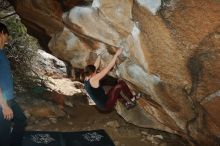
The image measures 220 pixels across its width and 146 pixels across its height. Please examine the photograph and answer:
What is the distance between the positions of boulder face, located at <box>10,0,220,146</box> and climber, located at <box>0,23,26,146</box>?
244 centimetres

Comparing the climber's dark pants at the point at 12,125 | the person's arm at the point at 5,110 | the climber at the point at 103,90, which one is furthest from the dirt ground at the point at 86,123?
the person's arm at the point at 5,110

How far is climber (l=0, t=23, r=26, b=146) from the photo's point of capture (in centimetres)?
538

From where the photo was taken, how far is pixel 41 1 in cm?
972

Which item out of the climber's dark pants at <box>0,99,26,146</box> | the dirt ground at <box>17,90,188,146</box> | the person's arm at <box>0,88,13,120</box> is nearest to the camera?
the person's arm at <box>0,88,13,120</box>

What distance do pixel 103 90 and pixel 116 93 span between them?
14.4 inches

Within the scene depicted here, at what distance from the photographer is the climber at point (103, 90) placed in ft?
22.4

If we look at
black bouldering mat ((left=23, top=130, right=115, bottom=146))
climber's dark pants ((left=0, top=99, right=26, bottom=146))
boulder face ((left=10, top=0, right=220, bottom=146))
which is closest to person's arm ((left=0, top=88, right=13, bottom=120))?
climber's dark pants ((left=0, top=99, right=26, bottom=146))

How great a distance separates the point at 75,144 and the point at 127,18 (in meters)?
2.55

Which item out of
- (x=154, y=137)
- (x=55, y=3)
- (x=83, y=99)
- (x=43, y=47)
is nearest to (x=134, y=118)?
(x=154, y=137)

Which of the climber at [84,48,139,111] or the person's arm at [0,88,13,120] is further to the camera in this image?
the climber at [84,48,139,111]

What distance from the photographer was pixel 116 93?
742 centimetres

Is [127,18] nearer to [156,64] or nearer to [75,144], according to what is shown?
[156,64]

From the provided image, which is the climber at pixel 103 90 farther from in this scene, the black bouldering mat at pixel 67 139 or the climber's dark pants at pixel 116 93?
the black bouldering mat at pixel 67 139

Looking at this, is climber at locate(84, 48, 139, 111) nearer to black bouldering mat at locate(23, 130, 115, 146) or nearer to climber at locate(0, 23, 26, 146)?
black bouldering mat at locate(23, 130, 115, 146)
